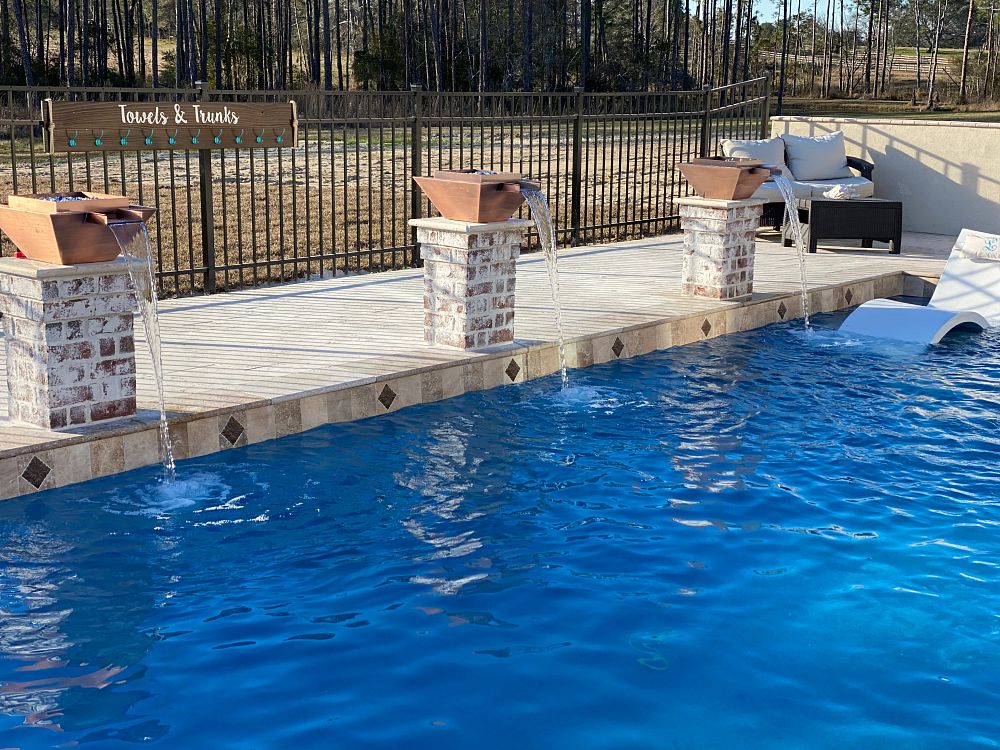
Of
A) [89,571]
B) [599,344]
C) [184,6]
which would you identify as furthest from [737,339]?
[184,6]

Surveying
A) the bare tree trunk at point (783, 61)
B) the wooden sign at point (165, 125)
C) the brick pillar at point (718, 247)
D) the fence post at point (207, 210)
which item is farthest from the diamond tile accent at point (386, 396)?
the bare tree trunk at point (783, 61)

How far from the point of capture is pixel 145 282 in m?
5.67

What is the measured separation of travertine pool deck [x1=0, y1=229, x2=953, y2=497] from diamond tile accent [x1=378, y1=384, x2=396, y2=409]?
0.01m

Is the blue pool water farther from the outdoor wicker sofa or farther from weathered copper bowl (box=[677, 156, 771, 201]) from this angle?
the outdoor wicker sofa

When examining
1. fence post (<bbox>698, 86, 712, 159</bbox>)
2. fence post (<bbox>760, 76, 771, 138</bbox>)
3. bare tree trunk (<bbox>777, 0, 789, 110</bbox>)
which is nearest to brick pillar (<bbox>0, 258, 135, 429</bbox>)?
fence post (<bbox>698, 86, 712, 159</bbox>)

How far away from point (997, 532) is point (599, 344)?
3.21 m

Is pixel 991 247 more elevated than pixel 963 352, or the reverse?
pixel 991 247

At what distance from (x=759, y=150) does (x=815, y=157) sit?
75 cm

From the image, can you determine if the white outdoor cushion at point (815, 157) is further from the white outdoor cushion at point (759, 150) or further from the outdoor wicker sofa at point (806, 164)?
the white outdoor cushion at point (759, 150)

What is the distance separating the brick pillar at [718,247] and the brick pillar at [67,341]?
4803mm

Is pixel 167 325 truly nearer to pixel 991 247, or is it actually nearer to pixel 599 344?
pixel 599 344

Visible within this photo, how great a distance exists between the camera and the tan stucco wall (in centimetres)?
1251

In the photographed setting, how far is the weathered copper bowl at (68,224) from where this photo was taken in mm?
5160

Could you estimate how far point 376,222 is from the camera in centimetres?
1435
